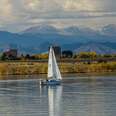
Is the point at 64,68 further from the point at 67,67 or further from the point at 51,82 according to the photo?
the point at 51,82

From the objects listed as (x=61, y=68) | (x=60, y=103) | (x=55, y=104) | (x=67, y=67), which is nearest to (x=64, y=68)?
(x=67, y=67)

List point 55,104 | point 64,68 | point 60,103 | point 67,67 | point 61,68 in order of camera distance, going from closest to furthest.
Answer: point 55,104
point 60,103
point 61,68
point 64,68
point 67,67

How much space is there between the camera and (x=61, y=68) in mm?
171500

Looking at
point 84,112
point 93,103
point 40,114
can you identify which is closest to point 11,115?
point 40,114

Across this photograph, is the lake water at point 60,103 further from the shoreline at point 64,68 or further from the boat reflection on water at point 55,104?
the shoreline at point 64,68

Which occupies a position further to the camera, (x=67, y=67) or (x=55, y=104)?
(x=67, y=67)

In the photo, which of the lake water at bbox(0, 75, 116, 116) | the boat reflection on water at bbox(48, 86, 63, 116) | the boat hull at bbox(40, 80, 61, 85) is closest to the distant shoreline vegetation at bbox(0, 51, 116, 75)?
the boat hull at bbox(40, 80, 61, 85)

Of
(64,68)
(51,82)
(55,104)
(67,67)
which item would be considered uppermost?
(67,67)

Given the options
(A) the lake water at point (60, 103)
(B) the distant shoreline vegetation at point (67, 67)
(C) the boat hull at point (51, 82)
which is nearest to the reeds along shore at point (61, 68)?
(B) the distant shoreline vegetation at point (67, 67)

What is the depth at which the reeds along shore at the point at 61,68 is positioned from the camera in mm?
163500

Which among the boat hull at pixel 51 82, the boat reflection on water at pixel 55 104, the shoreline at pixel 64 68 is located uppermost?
the shoreline at pixel 64 68

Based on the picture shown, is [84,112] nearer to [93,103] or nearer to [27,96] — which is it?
[93,103]

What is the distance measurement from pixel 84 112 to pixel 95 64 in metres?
119

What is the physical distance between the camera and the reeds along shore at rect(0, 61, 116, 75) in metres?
164
